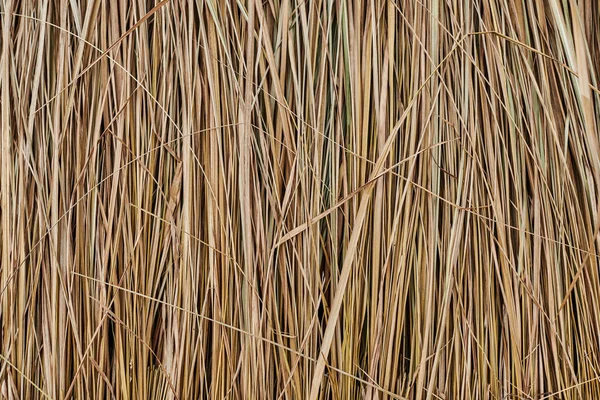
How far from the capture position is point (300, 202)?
56 centimetres

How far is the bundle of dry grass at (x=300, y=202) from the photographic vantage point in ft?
1.81

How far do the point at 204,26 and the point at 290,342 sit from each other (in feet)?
1.24

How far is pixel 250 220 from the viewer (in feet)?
1.80

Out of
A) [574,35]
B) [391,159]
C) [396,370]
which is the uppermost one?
[574,35]

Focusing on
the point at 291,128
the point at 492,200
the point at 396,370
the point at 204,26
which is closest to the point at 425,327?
the point at 396,370

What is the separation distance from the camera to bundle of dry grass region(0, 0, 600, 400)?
1.81 ft

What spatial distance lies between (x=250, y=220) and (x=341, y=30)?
24cm

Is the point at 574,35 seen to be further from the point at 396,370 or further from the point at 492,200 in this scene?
the point at 396,370

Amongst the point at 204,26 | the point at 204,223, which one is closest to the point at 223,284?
the point at 204,223

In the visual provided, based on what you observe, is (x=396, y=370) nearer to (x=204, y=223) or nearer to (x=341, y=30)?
(x=204, y=223)

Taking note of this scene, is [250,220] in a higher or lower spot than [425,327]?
higher

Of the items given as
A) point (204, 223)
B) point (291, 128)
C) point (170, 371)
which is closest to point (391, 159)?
point (291, 128)

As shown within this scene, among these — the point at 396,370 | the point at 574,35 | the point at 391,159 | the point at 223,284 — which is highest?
the point at 574,35

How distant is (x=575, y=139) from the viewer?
0.56 m
